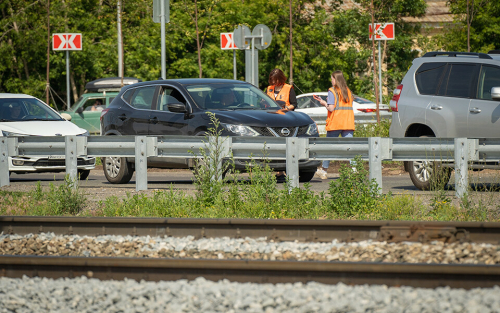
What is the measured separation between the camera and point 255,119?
1108 centimetres

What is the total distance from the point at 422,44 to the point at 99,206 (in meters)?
26.4

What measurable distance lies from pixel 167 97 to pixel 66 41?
36.4 ft

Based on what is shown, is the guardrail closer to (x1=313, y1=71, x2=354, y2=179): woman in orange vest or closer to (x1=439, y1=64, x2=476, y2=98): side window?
(x1=439, y1=64, x2=476, y2=98): side window

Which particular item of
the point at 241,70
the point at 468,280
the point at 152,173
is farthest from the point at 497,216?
the point at 241,70

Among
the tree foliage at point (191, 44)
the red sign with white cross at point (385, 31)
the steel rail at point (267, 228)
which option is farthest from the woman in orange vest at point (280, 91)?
the tree foliage at point (191, 44)

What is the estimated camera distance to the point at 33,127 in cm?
1297

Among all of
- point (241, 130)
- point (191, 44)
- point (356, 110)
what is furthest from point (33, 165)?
point (191, 44)

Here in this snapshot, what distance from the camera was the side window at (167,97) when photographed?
39.2 ft

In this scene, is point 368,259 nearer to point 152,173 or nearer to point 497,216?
point 497,216

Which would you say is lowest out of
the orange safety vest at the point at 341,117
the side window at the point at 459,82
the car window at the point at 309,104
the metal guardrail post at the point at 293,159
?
the metal guardrail post at the point at 293,159

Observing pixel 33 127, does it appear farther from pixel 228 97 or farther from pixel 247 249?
pixel 247 249

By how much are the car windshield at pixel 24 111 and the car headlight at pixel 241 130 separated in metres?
4.36

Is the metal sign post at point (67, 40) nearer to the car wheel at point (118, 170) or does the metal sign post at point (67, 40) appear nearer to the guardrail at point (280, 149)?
the car wheel at point (118, 170)

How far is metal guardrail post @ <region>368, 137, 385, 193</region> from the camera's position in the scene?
9.45m
